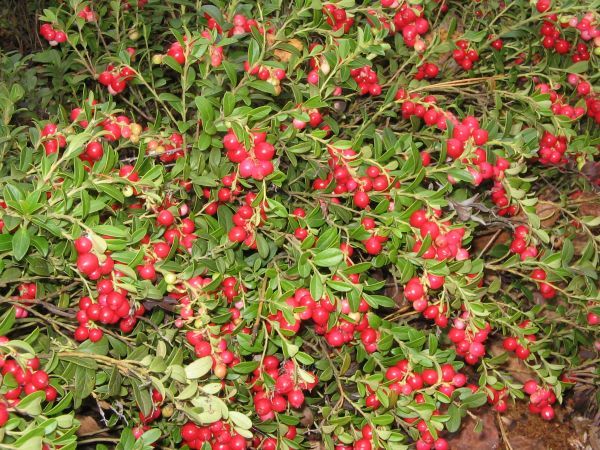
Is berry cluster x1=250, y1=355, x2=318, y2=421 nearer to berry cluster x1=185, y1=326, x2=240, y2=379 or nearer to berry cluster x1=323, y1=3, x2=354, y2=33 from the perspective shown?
berry cluster x1=185, y1=326, x2=240, y2=379

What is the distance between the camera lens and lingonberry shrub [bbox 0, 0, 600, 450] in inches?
71.7

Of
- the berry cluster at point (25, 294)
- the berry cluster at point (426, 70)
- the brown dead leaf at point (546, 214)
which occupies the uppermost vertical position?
the berry cluster at point (426, 70)

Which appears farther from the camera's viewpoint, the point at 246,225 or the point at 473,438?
the point at 473,438

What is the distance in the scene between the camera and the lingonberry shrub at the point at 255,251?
1821mm

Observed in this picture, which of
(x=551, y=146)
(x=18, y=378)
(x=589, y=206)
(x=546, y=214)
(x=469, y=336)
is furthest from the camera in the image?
(x=589, y=206)

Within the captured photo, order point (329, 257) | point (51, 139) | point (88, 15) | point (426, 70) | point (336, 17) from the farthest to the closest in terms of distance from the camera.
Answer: point (426, 70) → point (88, 15) → point (336, 17) → point (51, 139) → point (329, 257)

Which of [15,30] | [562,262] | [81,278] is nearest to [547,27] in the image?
[562,262]

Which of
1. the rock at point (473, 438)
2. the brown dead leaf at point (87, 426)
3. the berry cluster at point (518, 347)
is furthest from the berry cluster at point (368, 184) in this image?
the rock at point (473, 438)

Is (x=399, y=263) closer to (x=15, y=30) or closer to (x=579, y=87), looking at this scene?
(x=579, y=87)

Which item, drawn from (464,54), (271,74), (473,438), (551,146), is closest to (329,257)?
(271,74)

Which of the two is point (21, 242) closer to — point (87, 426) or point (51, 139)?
point (51, 139)

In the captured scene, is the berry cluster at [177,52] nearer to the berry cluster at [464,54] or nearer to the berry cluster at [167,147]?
the berry cluster at [167,147]

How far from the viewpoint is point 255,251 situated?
2512mm

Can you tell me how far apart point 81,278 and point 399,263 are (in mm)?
1013
